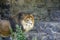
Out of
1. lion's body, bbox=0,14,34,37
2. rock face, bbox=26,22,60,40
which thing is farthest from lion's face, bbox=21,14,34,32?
rock face, bbox=26,22,60,40

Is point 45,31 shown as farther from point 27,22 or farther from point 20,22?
point 20,22

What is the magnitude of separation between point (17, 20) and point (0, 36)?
583 millimetres

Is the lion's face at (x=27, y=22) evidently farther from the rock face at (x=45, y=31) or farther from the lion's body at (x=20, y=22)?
the rock face at (x=45, y=31)

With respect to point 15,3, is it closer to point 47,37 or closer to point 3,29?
point 47,37

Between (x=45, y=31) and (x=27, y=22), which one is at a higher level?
(x=27, y=22)

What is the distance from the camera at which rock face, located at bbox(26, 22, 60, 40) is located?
17.4 feet

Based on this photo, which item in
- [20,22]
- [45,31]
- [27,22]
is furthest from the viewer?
[45,31]

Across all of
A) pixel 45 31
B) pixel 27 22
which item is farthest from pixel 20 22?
pixel 45 31

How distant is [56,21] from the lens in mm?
5582

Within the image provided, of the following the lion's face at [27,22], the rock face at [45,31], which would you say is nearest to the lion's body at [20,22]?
the lion's face at [27,22]

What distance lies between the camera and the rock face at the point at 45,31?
530 cm

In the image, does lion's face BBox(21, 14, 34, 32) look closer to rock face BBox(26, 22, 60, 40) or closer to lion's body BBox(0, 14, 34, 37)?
lion's body BBox(0, 14, 34, 37)

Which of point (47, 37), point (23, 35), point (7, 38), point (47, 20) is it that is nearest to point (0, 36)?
point (7, 38)

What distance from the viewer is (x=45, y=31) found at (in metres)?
5.43
